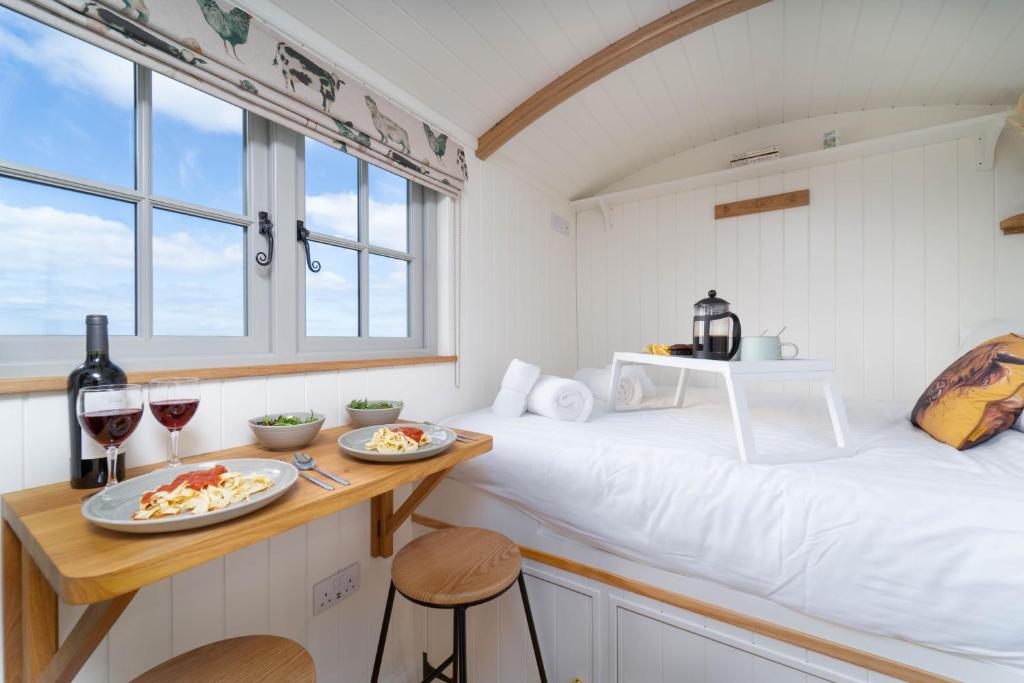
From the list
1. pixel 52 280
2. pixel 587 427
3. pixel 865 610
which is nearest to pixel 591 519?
pixel 587 427

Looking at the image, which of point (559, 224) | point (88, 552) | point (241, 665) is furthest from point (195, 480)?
point (559, 224)

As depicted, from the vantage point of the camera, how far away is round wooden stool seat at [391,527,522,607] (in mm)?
973

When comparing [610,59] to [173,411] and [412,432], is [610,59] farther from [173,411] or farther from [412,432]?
[173,411]

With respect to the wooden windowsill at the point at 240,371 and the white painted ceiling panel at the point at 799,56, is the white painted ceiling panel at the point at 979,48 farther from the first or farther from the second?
the wooden windowsill at the point at 240,371

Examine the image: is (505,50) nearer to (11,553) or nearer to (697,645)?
(11,553)

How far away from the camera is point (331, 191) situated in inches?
59.0

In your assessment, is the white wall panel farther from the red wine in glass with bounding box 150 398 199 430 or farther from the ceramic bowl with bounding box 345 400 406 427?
the red wine in glass with bounding box 150 398 199 430

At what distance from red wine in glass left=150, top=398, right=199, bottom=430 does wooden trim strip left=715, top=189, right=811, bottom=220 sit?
9.08 feet

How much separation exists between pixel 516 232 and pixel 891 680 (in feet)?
7.06

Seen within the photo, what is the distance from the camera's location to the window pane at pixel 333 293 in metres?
1.42

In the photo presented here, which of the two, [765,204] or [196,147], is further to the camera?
[765,204]

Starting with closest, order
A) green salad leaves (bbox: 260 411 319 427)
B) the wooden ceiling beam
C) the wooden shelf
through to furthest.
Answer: green salad leaves (bbox: 260 411 319 427) < the wooden ceiling beam < the wooden shelf

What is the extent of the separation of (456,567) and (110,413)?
0.82 meters

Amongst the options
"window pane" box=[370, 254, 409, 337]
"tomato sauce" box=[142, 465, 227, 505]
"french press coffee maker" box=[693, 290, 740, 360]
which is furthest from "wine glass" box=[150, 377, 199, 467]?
"french press coffee maker" box=[693, 290, 740, 360]
